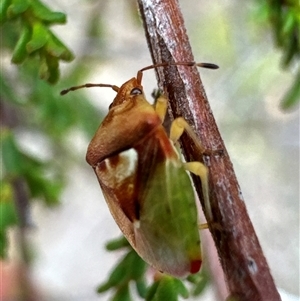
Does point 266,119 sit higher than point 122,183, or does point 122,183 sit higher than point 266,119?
point 122,183

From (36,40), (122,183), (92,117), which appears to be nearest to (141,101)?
(122,183)

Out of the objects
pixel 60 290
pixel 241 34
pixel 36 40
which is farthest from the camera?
pixel 60 290

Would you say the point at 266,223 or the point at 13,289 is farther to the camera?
the point at 266,223

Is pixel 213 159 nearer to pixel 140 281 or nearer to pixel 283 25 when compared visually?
pixel 140 281

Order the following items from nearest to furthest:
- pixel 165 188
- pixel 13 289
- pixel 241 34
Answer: pixel 165 188
pixel 13 289
pixel 241 34

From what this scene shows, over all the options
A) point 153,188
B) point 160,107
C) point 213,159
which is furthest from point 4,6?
point 213,159

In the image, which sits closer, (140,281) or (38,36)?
(38,36)

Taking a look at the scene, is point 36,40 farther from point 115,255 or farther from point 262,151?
point 115,255
